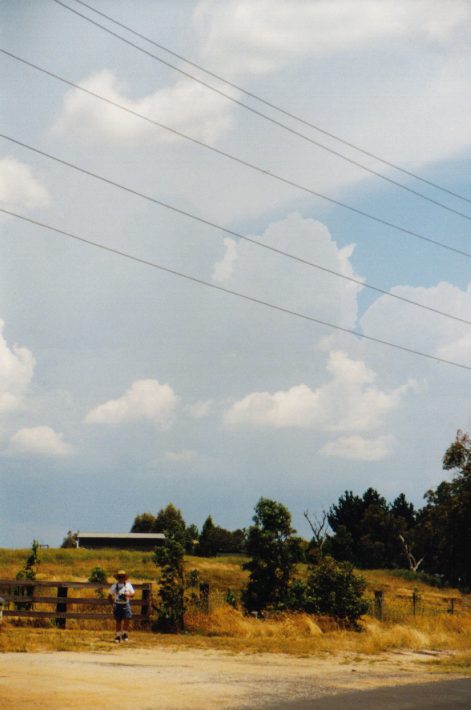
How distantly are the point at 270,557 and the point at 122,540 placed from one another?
322 ft

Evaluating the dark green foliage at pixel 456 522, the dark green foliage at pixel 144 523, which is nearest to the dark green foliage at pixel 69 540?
the dark green foliage at pixel 144 523

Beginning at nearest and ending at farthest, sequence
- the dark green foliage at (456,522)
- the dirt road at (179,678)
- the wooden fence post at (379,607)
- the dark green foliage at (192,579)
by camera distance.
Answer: the dirt road at (179,678), the dark green foliage at (192,579), the wooden fence post at (379,607), the dark green foliage at (456,522)

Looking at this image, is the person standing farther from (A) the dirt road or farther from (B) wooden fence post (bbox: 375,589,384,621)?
(B) wooden fence post (bbox: 375,589,384,621)

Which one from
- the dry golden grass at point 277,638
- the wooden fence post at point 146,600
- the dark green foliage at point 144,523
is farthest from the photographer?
the dark green foliage at point 144,523

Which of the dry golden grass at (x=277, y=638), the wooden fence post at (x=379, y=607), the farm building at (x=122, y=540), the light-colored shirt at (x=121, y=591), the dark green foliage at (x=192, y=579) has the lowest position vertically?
the dry golden grass at (x=277, y=638)

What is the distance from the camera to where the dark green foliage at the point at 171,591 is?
2234 cm

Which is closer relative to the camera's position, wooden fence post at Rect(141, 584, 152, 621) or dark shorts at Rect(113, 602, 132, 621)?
dark shorts at Rect(113, 602, 132, 621)

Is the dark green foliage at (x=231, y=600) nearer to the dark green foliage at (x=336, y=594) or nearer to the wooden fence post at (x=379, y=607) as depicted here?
the dark green foliage at (x=336, y=594)

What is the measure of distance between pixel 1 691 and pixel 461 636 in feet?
56.4

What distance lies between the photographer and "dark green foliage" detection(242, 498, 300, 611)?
25.6m

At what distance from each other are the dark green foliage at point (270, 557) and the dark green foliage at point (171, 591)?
10.3ft

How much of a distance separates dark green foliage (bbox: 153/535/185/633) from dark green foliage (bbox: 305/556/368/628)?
4.32m

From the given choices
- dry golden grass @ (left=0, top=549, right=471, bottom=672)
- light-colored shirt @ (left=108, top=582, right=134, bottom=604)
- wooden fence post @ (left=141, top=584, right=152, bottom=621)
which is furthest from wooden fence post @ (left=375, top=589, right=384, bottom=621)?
light-colored shirt @ (left=108, top=582, right=134, bottom=604)

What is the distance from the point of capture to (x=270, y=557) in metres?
26.1
